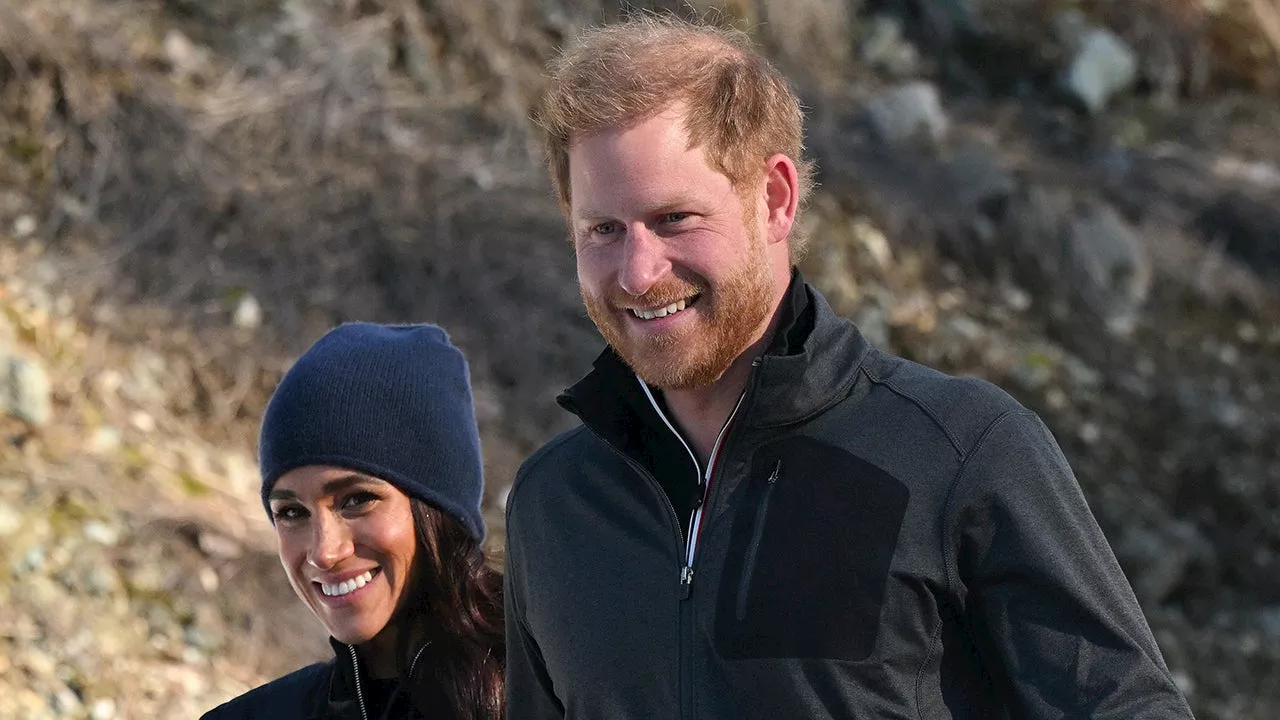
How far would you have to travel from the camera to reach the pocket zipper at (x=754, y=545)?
6.66 feet

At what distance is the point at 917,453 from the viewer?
2020 millimetres

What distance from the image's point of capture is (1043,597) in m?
1.93

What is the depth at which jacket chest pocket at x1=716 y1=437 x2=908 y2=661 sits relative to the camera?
1.98 m

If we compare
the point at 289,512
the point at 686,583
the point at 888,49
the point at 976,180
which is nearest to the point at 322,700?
the point at 289,512

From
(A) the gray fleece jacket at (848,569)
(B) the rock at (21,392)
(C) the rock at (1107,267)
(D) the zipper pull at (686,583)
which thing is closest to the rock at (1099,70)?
(C) the rock at (1107,267)

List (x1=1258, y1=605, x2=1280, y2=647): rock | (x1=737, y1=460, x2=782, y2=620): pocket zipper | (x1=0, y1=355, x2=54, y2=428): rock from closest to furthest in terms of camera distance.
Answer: (x1=737, y1=460, x2=782, y2=620): pocket zipper < (x1=0, y1=355, x2=54, y2=428): rock < (x1=1258, y1=605, x2=1280, y2=647): rock

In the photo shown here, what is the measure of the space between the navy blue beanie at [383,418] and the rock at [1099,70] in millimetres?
6960

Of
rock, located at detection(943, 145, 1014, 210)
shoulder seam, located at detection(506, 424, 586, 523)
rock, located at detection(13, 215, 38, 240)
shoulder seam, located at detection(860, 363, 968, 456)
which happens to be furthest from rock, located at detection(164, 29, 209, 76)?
shoulder seam, located at detection(860, 363, 968, 456)

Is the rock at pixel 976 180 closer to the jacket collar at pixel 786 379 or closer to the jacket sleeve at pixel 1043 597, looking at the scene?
the jacket collar at pixel 786 379

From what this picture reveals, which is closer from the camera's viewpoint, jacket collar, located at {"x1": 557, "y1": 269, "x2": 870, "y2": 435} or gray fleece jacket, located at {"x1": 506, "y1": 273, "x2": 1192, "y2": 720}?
gray fleece jacket, located at {"x1": 506, "y1": 273, "x2": 1192, "y2": 720}

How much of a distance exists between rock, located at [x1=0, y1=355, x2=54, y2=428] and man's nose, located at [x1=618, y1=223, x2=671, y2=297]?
12.5 feet

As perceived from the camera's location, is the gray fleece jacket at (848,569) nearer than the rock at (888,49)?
Yes

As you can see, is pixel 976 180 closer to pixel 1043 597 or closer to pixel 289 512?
pixel 289 512

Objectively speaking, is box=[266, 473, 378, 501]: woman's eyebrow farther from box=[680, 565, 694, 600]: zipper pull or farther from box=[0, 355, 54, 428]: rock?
box=[0, 355, 54, 428]: rock
